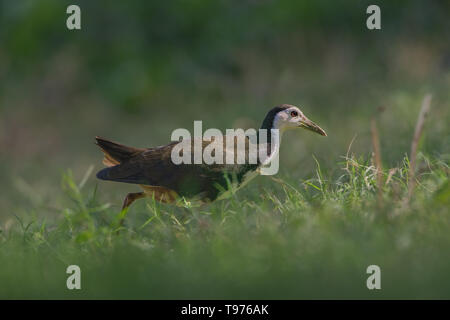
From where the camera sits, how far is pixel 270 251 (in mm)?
3805

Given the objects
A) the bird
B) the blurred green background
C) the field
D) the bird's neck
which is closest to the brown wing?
the bird

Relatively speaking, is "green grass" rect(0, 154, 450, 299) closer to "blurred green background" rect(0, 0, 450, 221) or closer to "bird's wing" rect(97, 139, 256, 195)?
"bird's wing" rect(97, 139, 256, 195)

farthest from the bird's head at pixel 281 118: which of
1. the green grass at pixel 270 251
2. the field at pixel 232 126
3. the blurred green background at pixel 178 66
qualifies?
the blurred green background at pixel 178 66

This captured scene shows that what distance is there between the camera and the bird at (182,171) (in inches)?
193

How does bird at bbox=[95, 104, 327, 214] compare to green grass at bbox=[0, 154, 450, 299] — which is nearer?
green grass at bbox=[0, 154, 450, 299]

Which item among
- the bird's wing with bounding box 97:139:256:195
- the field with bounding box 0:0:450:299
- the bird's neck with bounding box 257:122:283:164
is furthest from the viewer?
the bird's neck with bounding box 257:122:283:164

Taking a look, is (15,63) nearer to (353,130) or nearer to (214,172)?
(353,130)

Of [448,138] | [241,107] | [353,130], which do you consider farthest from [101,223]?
[241,107]

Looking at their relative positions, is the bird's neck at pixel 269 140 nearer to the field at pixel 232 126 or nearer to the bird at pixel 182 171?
the bird at pixel 182 171

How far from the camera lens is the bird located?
4.90 meters

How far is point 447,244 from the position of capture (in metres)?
3.67

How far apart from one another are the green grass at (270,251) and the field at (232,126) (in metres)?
0.01

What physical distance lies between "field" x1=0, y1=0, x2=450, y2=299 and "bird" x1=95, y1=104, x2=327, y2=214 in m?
0.18
